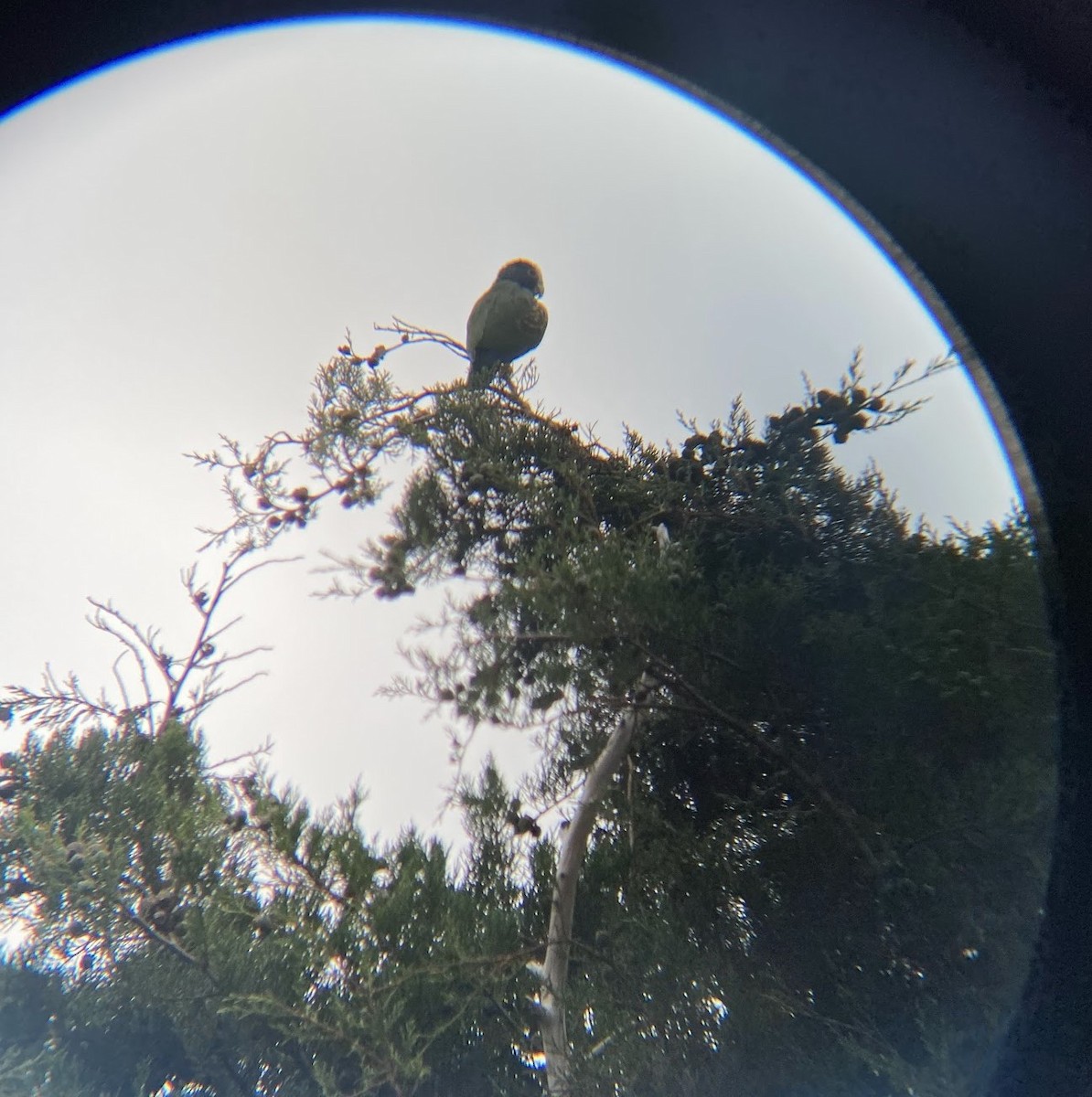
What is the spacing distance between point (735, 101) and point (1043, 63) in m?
0.28

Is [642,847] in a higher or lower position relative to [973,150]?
lower

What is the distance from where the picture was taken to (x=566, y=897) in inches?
30.5

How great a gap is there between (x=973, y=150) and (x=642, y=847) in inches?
28.1

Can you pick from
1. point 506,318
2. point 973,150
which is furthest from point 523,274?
point 973,150

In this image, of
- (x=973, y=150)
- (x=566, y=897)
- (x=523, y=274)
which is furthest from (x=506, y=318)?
(x=566, y=897)

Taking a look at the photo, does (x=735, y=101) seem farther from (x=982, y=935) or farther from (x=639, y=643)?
(x=982, y=935)

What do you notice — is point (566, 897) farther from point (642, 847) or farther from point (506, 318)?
point (506, 318)

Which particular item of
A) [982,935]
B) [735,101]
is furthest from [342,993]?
[735,101]

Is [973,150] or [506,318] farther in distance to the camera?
[506,318]

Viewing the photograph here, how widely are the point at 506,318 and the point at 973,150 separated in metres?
0.49

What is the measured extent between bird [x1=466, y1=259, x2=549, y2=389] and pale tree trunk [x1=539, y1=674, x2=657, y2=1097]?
42cm

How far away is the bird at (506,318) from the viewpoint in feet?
3.14

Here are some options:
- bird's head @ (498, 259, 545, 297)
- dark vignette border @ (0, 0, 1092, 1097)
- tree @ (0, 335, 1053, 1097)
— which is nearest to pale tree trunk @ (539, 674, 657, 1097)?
tree @ (0, 335, 1053, 1097)

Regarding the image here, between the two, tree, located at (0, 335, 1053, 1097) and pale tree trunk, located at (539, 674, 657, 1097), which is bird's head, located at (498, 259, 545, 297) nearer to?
tree, located at (0, 335, 1053, 1097)
